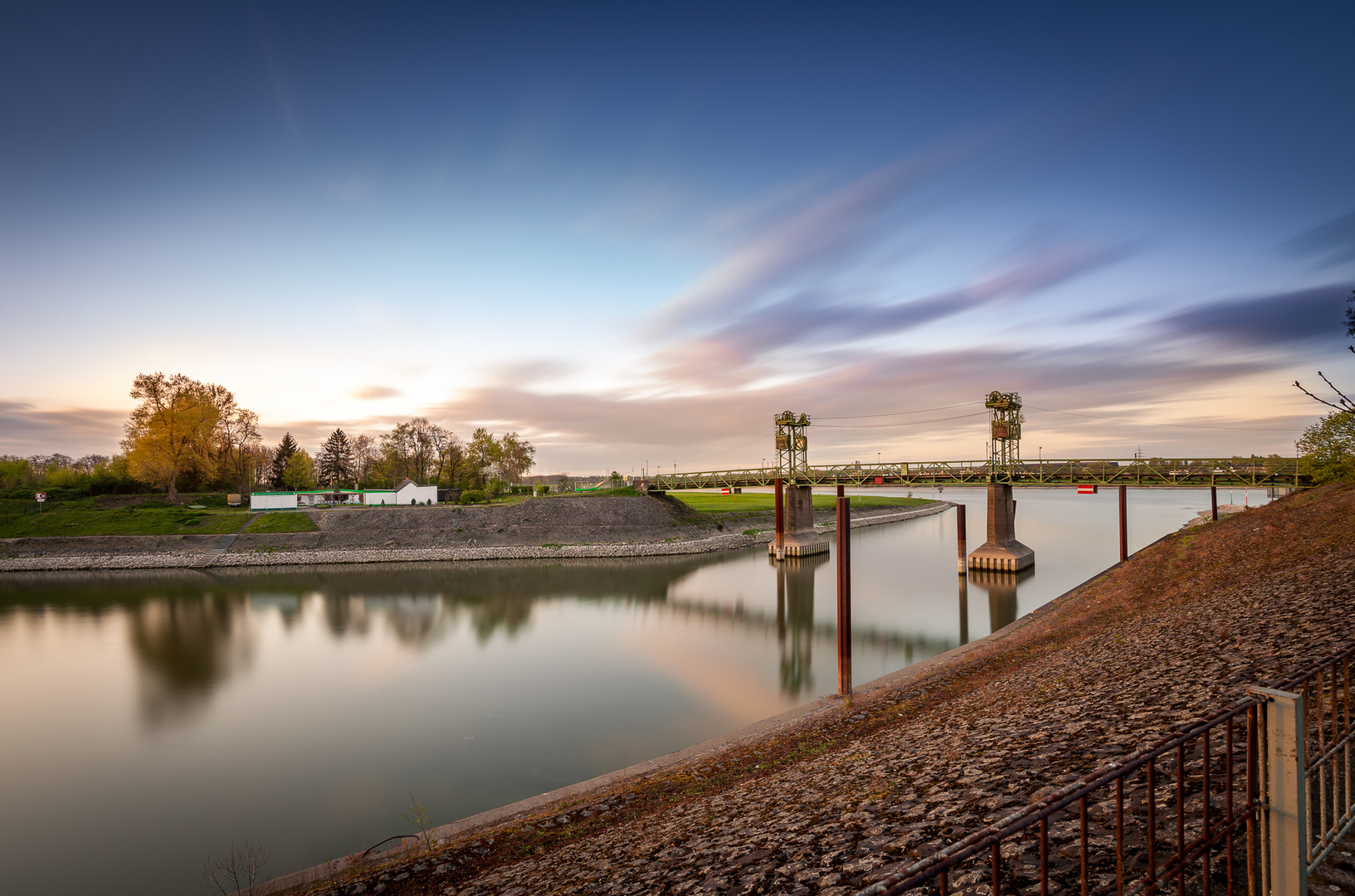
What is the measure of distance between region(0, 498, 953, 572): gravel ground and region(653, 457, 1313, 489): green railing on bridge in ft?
40.3

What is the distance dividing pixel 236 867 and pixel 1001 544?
127 feet

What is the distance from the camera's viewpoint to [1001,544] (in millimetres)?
37062

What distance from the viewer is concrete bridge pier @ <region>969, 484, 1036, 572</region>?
36.4m

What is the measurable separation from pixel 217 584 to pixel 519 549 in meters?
19.5

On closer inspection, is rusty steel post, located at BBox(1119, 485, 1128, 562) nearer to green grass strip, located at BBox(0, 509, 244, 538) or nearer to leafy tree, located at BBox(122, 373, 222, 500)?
green grass strip, located at BBox(0, 509, 244, 538)

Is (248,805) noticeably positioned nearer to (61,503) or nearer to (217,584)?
(217,584)

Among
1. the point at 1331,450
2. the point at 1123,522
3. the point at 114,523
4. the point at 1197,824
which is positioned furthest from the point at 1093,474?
the point at 114,523

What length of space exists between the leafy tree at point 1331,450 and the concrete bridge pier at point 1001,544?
13648 mm

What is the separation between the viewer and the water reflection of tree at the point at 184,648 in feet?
59.3

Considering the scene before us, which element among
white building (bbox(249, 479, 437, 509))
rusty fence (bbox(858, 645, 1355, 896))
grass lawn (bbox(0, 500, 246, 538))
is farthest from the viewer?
white building (bbox(249, 479, 437, 509))

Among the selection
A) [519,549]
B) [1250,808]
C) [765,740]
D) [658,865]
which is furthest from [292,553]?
[1250,808]

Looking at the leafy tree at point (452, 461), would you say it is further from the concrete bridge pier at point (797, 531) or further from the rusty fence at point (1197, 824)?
the rusty fence at point (1197, 824)

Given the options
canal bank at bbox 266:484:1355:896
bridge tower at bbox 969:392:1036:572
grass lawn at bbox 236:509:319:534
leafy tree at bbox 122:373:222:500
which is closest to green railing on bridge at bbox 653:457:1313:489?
bridge tower at bbox 969:392:1036:572

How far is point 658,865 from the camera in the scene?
6.54 metres
